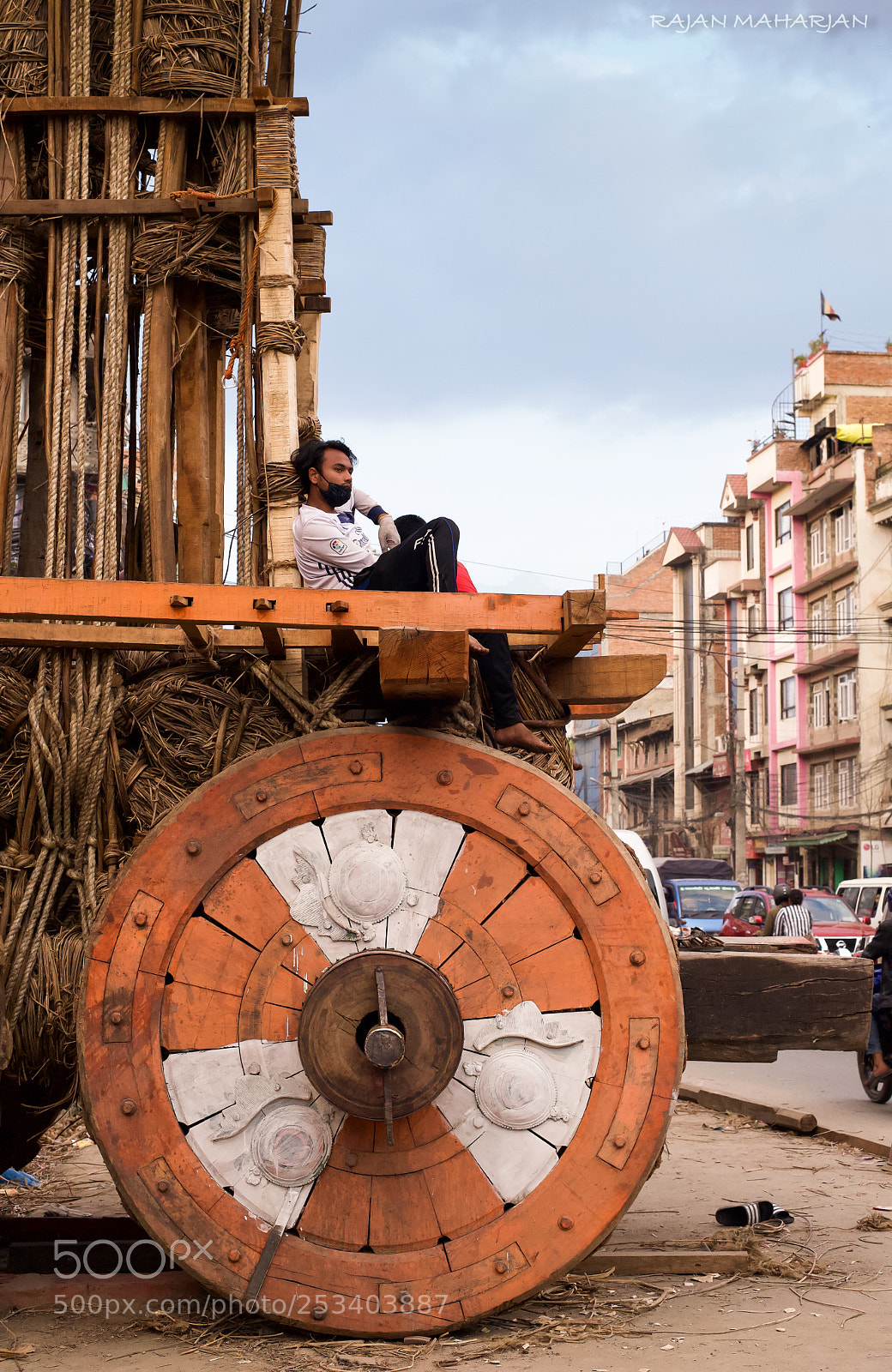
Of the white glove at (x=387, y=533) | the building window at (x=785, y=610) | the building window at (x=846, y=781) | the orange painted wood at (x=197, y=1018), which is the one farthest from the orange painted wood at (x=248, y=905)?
the building window at (x=785, y=610)

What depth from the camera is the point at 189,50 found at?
5379 millimetres

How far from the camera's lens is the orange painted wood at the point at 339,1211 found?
4.11 meters

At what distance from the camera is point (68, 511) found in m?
5.14

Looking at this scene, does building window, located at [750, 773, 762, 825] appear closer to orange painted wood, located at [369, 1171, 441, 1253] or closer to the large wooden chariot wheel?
the large wooden chariot wheel

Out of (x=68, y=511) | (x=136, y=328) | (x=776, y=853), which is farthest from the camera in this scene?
(x=776, y=853)

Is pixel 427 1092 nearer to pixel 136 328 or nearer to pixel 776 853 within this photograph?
pixel 136 328

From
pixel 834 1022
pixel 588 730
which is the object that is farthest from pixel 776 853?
pixel 834 1022

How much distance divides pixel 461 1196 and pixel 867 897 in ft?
77.1

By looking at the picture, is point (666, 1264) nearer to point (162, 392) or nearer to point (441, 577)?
point (441, 577)

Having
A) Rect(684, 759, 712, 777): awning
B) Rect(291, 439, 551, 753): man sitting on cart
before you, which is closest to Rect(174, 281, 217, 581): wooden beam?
Rect(291, 439, 551, 753): man sitting on cart

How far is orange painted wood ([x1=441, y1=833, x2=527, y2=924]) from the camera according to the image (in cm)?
433

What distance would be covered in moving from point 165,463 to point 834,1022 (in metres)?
3.42

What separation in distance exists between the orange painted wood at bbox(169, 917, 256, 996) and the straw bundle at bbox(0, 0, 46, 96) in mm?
3525

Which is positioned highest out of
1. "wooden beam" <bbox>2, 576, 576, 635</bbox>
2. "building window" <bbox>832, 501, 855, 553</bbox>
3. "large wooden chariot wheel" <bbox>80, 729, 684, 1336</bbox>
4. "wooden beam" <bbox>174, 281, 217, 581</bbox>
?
"building window" <bbox>832, 501, 855, 553</bbox>
